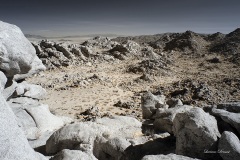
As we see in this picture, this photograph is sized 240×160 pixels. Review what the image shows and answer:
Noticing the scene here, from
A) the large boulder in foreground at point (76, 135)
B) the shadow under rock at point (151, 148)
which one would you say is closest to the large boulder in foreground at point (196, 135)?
the shadow under rock at point (151, 148)

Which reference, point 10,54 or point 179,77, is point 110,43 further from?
point 10,54

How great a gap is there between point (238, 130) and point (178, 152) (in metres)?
2.06

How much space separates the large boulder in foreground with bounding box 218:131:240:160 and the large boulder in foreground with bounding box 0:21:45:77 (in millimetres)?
7289

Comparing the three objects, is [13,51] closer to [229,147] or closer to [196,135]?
[196,135]

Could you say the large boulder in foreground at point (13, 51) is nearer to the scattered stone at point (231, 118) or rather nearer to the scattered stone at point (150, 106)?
the scattered stone at point (231, 118)

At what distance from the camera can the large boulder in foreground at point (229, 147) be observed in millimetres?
7922

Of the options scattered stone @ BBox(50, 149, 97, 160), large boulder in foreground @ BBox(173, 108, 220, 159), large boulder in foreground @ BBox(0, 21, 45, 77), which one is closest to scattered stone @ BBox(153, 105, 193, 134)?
large boulder in foreground @ BBox(173, 108, 220, 159)

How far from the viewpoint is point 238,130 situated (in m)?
9.18

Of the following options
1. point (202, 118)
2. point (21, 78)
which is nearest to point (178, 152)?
point (202, 118)

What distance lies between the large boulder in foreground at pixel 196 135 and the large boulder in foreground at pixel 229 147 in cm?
39

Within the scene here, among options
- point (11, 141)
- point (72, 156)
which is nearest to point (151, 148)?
point (72, 156)

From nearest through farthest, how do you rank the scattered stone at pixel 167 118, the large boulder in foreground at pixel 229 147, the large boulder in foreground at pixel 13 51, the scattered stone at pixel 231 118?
the large boulder in foreground at pixel 229 147 → the scattered stone at pixel 231 118 → the large boulder in foreground at pixel 13 51 → the scattered stone at pixel 167 118

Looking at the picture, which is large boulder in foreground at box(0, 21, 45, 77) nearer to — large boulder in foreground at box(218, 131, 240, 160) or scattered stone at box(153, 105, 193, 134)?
scattered stone at box(153, 105, 193, 134)

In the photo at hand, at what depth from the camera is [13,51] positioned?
9922 mm
